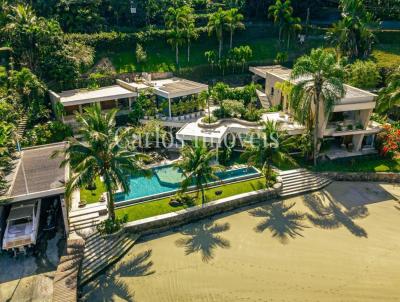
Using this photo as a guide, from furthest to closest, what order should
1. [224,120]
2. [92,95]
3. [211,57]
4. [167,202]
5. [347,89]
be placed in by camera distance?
[211,57]
[92,95]
[224,120]
[347,89]
[167,202]

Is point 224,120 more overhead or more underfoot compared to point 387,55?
more underfoot

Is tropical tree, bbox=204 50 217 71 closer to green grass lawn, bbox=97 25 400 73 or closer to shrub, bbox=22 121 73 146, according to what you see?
green grass lawn, bbox=97 25 400 73

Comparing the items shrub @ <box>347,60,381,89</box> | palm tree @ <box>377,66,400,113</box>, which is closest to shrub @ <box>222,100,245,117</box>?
palm tree @ <box>377,66,400,113</box>

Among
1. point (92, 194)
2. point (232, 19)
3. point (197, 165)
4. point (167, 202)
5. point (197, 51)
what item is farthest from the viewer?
point (197, 51)

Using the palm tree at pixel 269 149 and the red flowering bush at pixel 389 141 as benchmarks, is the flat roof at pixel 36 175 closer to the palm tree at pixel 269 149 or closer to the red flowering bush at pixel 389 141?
the palm tree at pixel 269 149

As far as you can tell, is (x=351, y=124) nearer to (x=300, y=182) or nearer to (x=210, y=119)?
(x=300, y=182)

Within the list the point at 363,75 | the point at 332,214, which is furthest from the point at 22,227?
the point at 363,75

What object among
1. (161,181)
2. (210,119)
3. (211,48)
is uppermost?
(211,48)

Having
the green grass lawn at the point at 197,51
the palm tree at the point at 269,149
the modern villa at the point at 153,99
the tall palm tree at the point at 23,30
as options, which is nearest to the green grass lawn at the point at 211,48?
the green grass lawn at the point at 197,51
